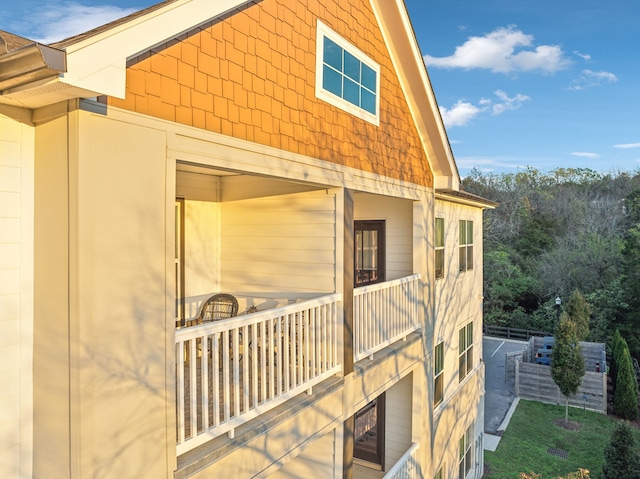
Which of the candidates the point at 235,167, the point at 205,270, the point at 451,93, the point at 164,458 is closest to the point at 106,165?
the point at 235,167

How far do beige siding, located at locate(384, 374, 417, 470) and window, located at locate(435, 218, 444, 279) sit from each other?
2.55 metres

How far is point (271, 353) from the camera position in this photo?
4387 millimetres

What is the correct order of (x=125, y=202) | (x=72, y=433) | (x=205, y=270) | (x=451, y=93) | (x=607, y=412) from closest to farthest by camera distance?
(x=72, y=433), (x=125, y=202), (x=205, y=270), (x=607, y=412), (x=451, y=93)

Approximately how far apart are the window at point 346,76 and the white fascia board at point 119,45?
222 cm

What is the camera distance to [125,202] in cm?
301

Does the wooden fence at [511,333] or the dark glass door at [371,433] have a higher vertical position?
the dark glass door at [371,433]

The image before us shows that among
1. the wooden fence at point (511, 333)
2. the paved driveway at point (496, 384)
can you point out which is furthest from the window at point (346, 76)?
the wooden fence at point (511, 333)

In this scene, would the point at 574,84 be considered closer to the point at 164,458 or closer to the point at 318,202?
the point at 318,202

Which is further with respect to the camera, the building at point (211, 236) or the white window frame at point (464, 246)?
the white window frame at point (464, 246)

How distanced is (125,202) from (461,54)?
45.0 m

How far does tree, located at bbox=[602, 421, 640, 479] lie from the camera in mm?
12047

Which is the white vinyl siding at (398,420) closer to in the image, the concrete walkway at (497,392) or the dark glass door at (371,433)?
the dark glass door at (371,433)

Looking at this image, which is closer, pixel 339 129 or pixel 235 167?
pixel 235 167

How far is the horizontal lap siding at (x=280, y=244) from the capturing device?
604cm
